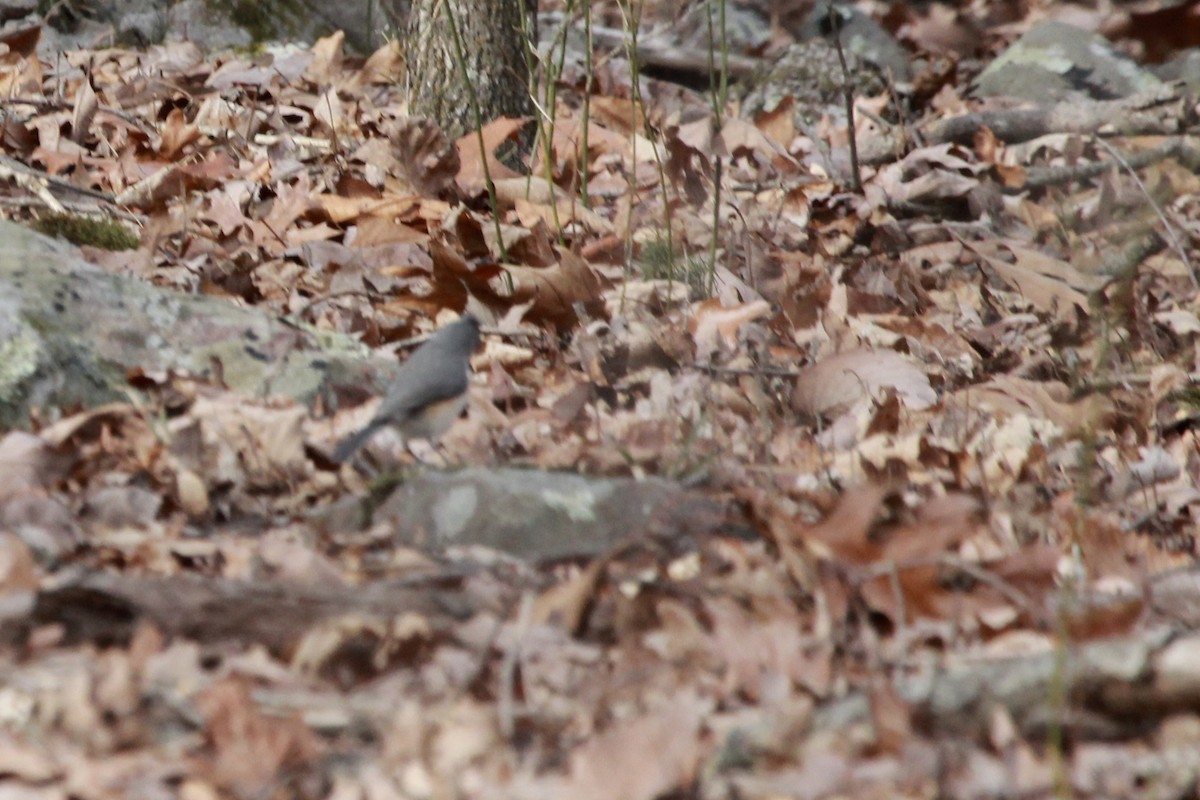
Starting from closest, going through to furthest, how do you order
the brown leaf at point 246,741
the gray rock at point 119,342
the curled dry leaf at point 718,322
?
the brown leaf at point 246,741 < the gray rock at point 119,342 < the curled dry leaf at point 718,322

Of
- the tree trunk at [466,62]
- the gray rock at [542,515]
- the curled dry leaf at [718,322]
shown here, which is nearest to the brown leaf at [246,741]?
the gray rock at [542,515]

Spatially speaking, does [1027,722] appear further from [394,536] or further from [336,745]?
[394,536]

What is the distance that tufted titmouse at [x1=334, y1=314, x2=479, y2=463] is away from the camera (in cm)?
285

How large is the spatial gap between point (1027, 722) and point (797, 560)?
1.64 feet

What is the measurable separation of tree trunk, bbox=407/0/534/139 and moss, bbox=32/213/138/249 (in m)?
1.52

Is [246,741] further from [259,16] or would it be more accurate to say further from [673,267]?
[259,16]

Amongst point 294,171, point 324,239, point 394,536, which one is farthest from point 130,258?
point 394,536

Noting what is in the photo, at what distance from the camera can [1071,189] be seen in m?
5.00

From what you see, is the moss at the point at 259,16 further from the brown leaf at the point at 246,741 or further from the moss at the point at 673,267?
the brown leaf at the point at 246,741

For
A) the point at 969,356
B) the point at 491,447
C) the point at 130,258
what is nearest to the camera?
the point at 491,447

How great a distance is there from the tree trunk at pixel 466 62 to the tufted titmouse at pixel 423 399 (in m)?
2.31

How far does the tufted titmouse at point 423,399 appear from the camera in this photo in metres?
2.85

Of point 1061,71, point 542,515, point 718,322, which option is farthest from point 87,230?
point 1061,71

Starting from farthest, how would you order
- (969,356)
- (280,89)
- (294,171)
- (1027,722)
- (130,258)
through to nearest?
(280,89) → (294,171) → (969,356) → (130,258) → (1027,722)
